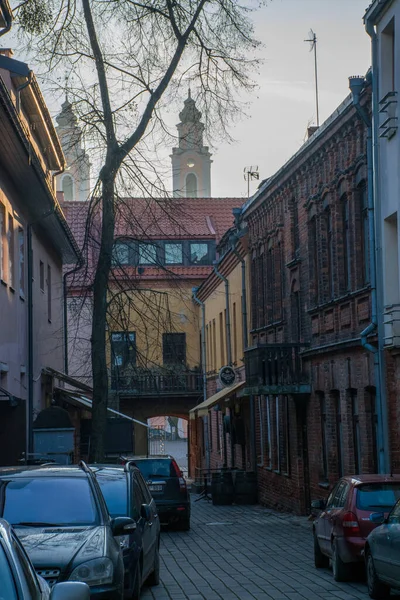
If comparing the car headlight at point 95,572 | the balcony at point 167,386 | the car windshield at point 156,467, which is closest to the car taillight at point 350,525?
the car headlight at point 95,572

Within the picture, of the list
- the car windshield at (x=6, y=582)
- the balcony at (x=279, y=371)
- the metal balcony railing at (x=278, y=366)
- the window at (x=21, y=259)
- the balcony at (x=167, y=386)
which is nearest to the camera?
the car windshield at (x=6, y=582)

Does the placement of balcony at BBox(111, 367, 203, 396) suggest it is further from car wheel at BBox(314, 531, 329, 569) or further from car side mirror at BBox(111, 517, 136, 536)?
car side mirror at BBox(111, 517, 136, 536)

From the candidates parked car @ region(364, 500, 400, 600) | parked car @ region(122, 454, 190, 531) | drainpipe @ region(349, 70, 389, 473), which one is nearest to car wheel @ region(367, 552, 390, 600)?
parked car @ region(364, 500, 400, 600)

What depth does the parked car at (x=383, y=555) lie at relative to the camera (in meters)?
11.7

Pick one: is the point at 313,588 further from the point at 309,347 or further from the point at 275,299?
the point at 275,299

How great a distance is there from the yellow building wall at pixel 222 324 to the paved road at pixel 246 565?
37.0ft

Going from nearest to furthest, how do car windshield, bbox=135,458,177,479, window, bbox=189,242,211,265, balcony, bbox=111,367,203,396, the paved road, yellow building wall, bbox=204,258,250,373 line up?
the paved road < car windshield, bbox=135,458,177,479 < yellow building wall, bbox=204,258,250,373 < balcony, bbox=111,367,203,396 < window, bbox=189,242,211,265

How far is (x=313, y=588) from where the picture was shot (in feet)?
46.4

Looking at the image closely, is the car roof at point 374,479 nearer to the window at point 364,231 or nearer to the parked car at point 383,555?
the parked car at point 383,555

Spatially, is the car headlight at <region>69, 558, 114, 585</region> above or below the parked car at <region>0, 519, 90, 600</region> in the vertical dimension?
below

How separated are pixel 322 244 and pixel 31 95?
8542 millimetres

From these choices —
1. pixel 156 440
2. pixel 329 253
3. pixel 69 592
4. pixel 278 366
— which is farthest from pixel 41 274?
pixel 156 440

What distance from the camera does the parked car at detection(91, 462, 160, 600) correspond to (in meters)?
12.0

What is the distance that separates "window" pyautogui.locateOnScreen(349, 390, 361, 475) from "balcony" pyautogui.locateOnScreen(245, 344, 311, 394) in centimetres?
361
